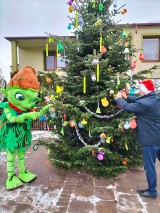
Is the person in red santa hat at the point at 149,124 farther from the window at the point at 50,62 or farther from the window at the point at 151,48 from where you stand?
the window at the point at 50,62

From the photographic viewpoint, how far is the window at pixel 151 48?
13711mm

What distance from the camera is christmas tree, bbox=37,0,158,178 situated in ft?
12.7

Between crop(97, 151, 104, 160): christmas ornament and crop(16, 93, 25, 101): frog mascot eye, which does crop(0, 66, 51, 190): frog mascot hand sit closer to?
crop(16, 93, 25, 101): frog mascot eye

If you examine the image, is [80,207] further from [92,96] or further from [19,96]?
[19,96]

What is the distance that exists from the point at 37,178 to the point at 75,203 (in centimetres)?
122

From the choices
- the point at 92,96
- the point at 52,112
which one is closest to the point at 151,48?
the point at 92,96

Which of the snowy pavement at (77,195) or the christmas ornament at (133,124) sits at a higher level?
the christmas ornament at (133,124)

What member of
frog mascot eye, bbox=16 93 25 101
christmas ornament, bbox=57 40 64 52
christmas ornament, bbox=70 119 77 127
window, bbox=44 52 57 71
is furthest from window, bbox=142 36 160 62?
frog mascot eye, bbox=16 93 25 101

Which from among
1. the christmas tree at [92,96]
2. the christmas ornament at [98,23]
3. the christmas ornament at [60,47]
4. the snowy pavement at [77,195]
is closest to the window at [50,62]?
the christmas tree at [92,96]

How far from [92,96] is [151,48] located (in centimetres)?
1145

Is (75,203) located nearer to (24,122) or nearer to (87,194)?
(87,194)

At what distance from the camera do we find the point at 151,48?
13844mm

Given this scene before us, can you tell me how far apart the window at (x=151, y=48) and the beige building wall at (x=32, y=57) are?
23.2 feet

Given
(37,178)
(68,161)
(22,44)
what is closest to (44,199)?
(37,178)
